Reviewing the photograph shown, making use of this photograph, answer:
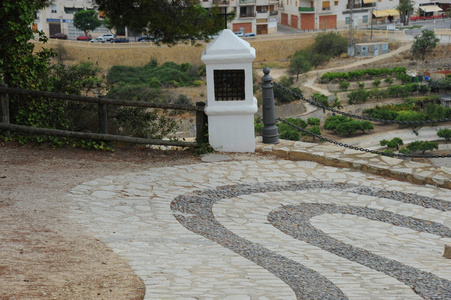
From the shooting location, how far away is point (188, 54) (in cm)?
6762

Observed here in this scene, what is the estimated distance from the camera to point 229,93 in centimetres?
1079

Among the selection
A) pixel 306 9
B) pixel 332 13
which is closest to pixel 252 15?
pixel 306 9

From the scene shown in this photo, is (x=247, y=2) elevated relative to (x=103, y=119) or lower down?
elevated

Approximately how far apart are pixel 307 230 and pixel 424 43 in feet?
200

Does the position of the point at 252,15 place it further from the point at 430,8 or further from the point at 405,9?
the point at 430,8

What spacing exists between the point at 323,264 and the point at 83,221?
104 inches

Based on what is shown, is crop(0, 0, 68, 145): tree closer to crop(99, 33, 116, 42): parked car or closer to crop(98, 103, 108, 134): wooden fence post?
crop(98, 103, 108, 134): wooden fence post

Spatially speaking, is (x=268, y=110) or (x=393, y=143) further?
(x=393, y=143)

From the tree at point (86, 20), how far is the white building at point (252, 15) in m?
12.7

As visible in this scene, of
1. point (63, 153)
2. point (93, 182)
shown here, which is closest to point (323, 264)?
point (93, 182)

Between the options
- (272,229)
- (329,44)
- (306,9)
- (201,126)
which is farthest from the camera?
(306,9)

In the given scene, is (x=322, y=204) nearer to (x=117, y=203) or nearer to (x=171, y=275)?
(x=117, y=203)

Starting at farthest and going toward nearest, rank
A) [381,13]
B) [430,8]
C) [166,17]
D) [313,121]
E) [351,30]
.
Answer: [430,8], [381,13], [351,30], [313,121], [166,17]

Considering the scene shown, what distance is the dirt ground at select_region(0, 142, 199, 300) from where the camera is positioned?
17.8 ft
